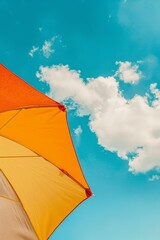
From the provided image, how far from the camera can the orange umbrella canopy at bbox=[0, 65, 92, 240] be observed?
5.24 meters

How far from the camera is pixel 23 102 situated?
510 centimetres

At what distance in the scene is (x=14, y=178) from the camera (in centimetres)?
552

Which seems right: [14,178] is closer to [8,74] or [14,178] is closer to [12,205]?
[12,205]

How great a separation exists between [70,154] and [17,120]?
111 centimetres

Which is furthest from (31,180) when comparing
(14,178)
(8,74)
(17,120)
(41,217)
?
(8,74)

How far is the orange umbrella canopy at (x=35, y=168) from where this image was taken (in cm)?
524

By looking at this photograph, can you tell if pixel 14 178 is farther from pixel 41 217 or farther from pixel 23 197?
pixel 41 217

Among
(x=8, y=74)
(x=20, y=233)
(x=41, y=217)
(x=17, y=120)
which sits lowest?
(x=20, y=233)

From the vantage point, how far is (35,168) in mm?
5688

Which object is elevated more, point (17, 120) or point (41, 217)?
point (17, 120)

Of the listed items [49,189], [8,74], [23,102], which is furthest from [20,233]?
[8,74]

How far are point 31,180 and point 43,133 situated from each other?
83cm

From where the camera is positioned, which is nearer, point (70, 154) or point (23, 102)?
point (23, 102)

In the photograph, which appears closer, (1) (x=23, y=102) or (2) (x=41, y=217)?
(1) (x=23, y=102)
